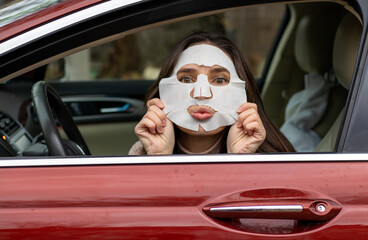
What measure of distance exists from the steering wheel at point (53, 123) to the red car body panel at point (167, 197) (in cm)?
36

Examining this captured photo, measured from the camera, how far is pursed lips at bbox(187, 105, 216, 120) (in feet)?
5.98

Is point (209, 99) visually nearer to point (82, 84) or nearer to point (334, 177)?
point (334, 177)

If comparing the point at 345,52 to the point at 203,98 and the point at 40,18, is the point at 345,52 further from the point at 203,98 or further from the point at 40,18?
the point at 40,18

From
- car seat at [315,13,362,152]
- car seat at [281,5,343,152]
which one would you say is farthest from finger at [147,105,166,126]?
car seat at [281,5,343,152]

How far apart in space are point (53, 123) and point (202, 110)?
58cm

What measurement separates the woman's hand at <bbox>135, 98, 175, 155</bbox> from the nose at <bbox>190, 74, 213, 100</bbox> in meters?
0.13

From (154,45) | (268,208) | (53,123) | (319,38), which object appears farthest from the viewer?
(154,45)

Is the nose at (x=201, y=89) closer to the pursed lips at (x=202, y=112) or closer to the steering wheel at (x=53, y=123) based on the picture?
the pursed lips at (x=202, y=112)

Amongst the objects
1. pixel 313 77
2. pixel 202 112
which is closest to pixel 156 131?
pixel 202 112

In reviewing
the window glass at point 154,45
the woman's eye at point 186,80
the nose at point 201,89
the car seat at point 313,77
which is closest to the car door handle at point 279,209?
the nose at point 201,89

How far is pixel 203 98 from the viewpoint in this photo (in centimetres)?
182

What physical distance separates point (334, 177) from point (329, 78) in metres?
1.84

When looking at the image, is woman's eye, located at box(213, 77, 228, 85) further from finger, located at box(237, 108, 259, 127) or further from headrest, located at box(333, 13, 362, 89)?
headrest, located at box(333, 13, 362, 89)

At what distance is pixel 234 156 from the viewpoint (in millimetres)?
1609
